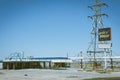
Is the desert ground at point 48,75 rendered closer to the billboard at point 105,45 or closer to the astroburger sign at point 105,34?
the billboard at point 105,45

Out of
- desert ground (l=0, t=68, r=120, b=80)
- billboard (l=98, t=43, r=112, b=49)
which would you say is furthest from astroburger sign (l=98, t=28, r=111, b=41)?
desert ground (l=0, t=68, r=120, b=80)

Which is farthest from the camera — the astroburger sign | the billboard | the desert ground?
the astroburger sign

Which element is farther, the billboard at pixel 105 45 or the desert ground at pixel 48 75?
the billboard at pixel 105 45

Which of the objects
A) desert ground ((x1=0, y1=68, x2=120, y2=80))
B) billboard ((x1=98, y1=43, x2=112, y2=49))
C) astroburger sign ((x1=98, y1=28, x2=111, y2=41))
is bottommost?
desert ground ((x1=0, y1=68, x2=120, y2=80))

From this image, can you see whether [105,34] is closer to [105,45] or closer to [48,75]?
[105,45]

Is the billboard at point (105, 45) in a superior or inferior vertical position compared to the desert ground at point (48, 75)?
superior

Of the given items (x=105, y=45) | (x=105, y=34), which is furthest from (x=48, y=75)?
(x=105, y=34)

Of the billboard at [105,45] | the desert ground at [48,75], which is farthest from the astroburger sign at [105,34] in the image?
the desert ground at [48,75]

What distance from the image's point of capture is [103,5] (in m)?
79.1

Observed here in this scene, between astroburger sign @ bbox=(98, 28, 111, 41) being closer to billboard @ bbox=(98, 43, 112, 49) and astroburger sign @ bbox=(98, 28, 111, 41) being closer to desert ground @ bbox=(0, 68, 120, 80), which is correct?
billboard @ bbox=(98, 43, 112, 49)

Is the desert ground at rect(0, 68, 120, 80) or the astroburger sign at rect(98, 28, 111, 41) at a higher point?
the astroburger sign at rect(98, 28, 111, 41)

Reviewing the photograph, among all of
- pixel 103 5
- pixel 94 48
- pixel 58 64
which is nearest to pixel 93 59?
pixel 94 48

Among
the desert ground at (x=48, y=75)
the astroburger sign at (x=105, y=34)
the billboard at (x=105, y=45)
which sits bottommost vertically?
the desert ground at (x=48, y=75)

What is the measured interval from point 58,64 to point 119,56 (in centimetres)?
2913
